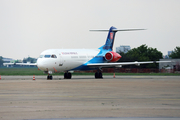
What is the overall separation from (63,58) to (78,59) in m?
2.53

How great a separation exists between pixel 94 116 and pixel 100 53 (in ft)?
106

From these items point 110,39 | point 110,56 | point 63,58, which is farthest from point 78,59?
point 110,39

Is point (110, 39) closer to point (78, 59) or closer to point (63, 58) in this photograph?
point (78, 59)

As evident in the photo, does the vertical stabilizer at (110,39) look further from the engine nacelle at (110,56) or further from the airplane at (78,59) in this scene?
the engine nacelle at (110,56)

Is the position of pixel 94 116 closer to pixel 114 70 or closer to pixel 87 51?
pixel 87 51

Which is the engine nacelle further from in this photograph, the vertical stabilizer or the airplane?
the vertical stabilizer

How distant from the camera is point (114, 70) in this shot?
62.6 m

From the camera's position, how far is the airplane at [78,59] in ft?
117

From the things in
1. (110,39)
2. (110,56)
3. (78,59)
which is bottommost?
(78,59)

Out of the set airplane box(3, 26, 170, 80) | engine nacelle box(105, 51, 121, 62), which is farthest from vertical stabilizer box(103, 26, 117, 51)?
engine nacelle box(105, 51, 121, 62)

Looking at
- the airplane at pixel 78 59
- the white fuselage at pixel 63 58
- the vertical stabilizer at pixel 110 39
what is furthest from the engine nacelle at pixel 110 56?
the vertical stabilizer at pixel 110 39

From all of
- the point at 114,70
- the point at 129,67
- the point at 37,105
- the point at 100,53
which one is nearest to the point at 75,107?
the point at 37,105

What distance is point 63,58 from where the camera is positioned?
37125mm

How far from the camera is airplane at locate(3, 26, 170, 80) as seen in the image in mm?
35531
